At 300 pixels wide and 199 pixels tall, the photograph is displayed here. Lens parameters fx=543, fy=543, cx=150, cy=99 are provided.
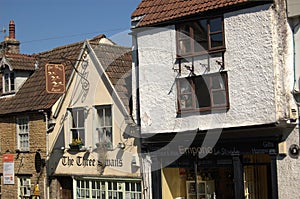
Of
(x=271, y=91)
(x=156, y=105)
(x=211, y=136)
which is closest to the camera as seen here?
(x=271, y=91)

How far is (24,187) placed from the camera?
25.8 m

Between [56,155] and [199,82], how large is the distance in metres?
8.53

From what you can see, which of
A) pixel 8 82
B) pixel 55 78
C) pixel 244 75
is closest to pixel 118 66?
pixel 55 78

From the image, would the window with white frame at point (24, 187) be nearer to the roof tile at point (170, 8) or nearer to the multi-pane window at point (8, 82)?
the multi-pane window at point (8, 82)

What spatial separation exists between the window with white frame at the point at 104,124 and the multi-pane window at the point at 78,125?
970mm

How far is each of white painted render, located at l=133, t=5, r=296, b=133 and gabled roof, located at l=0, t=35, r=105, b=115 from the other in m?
5.92

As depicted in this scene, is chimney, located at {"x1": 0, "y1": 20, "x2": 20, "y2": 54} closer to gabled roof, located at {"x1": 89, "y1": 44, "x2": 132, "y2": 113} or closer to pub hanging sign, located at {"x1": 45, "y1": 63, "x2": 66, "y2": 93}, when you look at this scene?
pub hanging sign, located at {"x1": 45, "y1": 63, "x2": 66, "y2": 93}

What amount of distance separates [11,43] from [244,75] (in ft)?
58.2

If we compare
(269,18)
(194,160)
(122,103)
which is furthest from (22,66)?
(269,18)

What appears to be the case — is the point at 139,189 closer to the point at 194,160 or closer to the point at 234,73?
the point at 194,160

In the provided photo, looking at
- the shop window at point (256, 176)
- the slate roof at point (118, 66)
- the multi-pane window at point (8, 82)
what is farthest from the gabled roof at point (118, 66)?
the multi-pane window at point (8, 82)

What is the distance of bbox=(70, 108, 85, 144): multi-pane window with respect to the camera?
23.0m

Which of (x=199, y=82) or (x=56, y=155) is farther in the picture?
(x=56, y=155)

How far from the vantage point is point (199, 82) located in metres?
18.7
